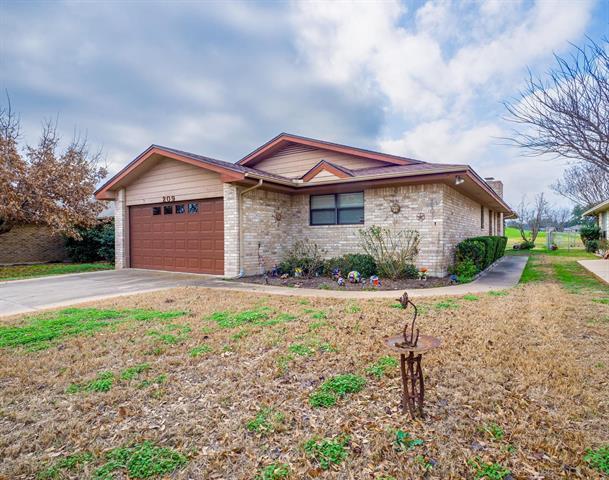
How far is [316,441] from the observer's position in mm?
2375

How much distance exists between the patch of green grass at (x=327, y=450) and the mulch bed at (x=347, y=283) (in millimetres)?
6117

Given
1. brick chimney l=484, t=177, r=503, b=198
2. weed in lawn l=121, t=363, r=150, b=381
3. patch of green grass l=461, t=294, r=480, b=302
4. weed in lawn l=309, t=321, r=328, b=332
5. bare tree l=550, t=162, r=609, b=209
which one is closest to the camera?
weed in lawn l=121, t=363, r=150, b=381

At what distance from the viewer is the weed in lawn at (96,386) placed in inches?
Result: 125

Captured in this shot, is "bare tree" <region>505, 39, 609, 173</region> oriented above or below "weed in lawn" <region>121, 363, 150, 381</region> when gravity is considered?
above

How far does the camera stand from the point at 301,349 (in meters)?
4.11

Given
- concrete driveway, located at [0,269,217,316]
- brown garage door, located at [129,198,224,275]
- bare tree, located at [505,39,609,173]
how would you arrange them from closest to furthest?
1. bare tree, located at [505,39,609,173]
2. concrete driveway, located at [0,269,217,316]
3. brown garage door, located at [129,198,224,275]

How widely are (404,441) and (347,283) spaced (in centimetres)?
688

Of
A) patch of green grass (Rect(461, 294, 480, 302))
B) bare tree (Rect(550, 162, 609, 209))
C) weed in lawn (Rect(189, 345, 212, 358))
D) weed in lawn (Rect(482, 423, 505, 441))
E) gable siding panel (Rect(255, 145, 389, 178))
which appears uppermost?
bare tree (Rect(550, 162, 609, 209))

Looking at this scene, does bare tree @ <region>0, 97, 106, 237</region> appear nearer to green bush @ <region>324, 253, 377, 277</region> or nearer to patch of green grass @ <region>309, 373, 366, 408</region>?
green bush @ <region>324, 253, 377, 277</region>

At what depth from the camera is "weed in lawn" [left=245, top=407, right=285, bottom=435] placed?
253 cm

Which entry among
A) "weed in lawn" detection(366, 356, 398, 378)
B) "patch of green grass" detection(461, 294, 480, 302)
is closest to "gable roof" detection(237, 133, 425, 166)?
"patch of green grass" detection(461, 294, 480, 302)

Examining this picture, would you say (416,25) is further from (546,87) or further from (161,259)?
(161,259)

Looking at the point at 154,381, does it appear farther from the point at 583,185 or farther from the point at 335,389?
the point at 583,185

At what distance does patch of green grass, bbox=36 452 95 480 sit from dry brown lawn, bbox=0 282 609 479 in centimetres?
6
